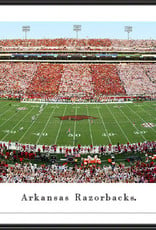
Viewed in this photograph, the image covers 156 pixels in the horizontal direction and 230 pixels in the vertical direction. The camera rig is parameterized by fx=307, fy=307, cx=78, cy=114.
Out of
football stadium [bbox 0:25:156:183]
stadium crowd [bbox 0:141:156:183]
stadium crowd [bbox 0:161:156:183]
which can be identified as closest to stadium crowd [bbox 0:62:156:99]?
football stadium [bbox 0:25:156:183]

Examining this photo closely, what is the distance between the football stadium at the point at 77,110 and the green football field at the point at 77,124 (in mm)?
47

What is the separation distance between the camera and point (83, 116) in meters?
20.6

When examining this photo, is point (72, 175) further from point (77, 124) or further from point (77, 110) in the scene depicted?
point (77, 110)

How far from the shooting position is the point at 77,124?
59.8ft

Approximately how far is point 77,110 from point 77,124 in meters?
4.97

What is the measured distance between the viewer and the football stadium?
9.94 metres

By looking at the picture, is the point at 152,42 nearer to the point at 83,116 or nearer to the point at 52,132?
the point at 83,116

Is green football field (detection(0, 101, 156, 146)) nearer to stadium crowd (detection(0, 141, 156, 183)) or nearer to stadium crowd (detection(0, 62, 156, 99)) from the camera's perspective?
stadium crowd (detection(0, 141, 156, 183))

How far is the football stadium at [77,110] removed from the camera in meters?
9.94

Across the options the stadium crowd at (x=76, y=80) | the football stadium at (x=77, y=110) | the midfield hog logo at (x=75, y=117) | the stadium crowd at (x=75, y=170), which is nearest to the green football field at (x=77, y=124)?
the football stadium at (x=77, y=110)

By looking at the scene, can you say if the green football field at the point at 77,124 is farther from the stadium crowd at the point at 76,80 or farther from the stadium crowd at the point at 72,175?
the stadium crowd at the point at 76,80

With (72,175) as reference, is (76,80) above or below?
above

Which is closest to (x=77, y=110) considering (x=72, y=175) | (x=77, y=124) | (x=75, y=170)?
(x=77, y=124)
